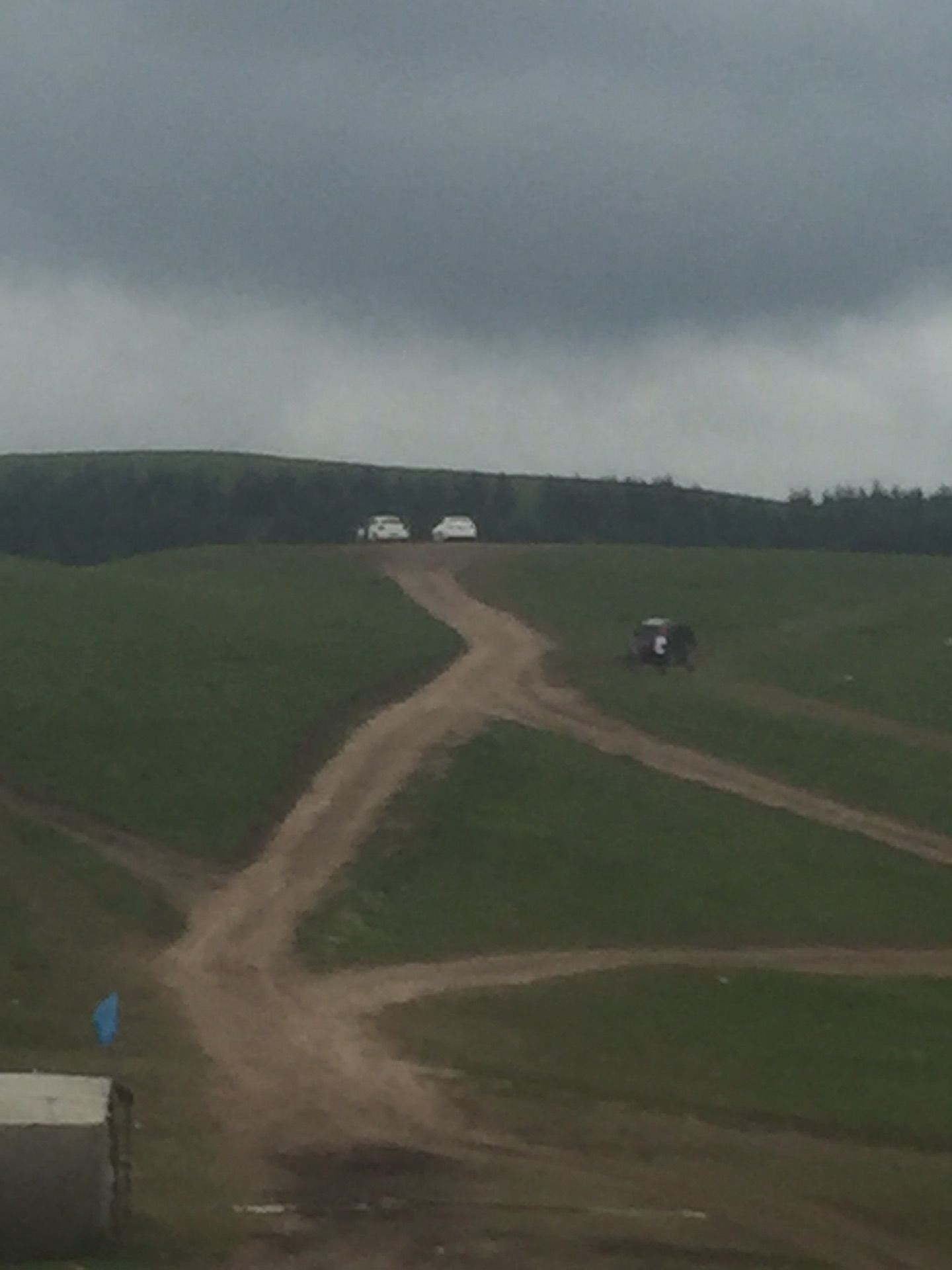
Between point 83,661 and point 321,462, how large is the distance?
110954 mm

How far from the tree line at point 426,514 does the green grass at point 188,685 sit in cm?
5025

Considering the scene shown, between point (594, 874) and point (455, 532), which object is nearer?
point (594, 874)

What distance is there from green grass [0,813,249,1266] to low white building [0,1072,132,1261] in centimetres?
46

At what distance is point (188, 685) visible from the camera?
5212 cm

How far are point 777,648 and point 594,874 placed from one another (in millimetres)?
28106

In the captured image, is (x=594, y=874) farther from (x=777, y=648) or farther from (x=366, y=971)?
(x=777, y=648)

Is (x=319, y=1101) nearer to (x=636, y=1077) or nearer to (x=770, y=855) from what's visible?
(x=636, y=1077)

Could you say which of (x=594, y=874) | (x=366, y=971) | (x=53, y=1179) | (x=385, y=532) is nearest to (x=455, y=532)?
(x=385, y=532)

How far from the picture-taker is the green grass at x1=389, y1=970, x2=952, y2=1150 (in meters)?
25.7

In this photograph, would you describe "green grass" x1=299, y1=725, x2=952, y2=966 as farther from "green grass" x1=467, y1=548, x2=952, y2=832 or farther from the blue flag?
the blue flag

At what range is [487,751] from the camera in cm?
4875

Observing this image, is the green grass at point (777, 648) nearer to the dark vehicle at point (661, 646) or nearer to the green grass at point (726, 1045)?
the dark vehicle at point (661, 646)

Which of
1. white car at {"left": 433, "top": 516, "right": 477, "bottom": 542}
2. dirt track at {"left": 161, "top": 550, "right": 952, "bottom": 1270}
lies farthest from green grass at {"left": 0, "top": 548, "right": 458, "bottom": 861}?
white car at {"left": 433, "top": 516, "right": 477, "bottom": 542}

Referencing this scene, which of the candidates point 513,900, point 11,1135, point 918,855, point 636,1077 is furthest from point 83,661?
point 11,1135
